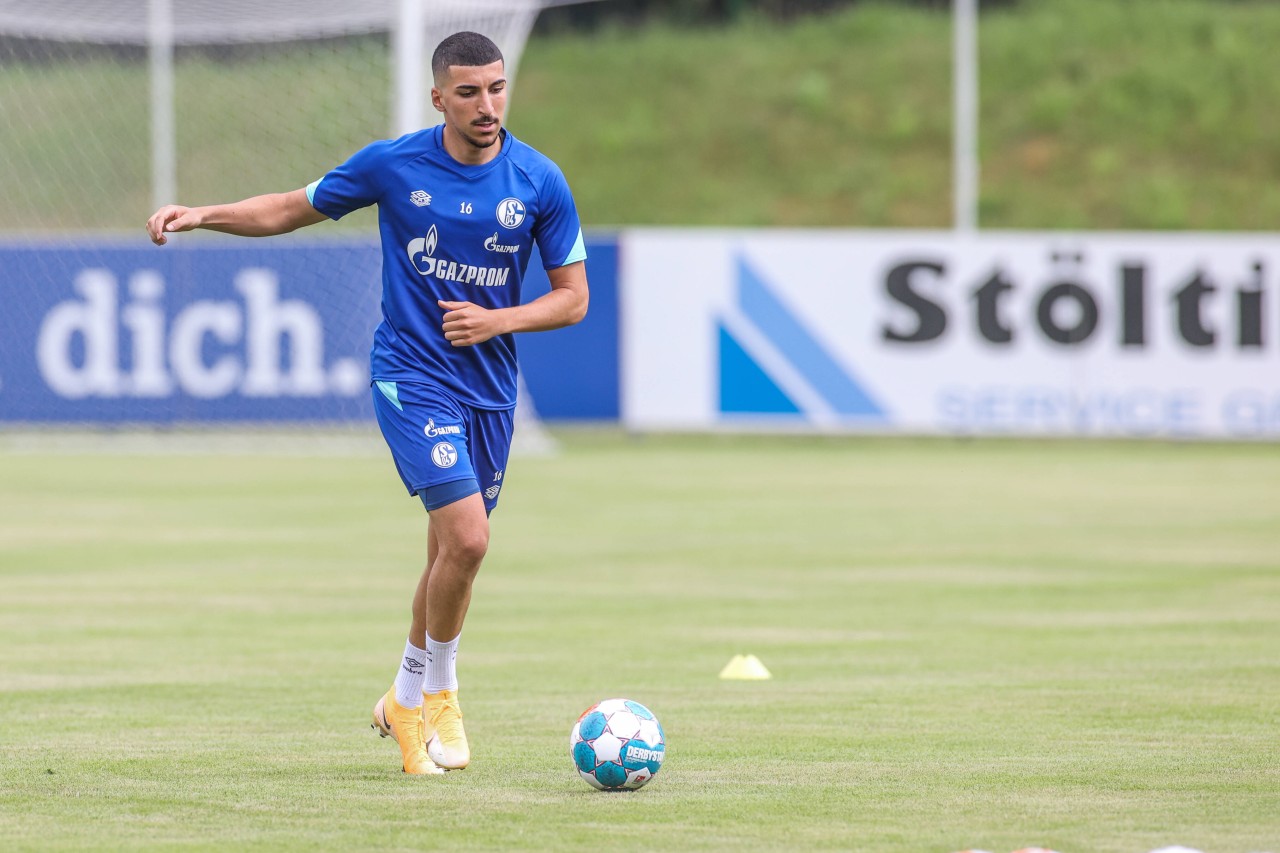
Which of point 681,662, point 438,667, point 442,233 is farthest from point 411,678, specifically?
point 681,662

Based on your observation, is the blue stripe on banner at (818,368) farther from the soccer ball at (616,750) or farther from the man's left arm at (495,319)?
the soccer ball at (616,750)

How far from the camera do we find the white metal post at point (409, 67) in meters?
22.4

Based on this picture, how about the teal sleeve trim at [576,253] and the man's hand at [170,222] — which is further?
the teal sleeve trim at [576,253]

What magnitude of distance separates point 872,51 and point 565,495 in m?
24.2

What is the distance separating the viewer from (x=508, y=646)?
35.4 ft

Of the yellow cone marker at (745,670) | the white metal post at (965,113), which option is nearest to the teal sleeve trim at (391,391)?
the yellow cone marker at (745,670)

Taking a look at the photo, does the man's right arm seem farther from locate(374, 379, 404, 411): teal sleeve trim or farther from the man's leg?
the man's leg

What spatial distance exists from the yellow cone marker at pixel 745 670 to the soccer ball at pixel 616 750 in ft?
8.60

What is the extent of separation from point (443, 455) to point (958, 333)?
18046 mm

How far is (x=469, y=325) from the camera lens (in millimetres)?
7285

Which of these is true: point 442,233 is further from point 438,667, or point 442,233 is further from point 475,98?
point 438,667

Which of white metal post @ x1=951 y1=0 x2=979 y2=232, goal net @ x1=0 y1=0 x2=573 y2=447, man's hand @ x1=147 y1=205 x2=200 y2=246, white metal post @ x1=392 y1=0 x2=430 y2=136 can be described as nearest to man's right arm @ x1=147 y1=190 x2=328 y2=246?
man's hand @ x1=147 y1=205 x2=200 y2=246

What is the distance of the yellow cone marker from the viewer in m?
9.64

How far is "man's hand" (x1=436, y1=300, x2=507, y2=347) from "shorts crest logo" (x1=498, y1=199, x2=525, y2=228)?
0.33 m
